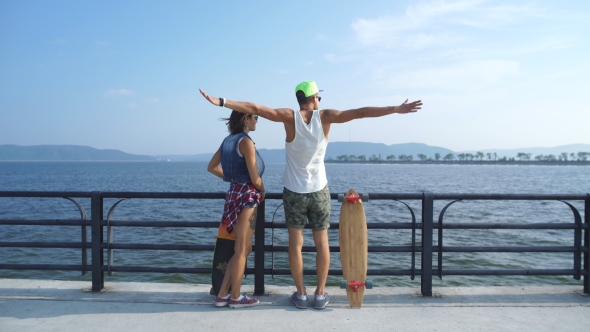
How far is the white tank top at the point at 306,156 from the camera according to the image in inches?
150

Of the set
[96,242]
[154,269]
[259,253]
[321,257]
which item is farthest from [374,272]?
[96,242]

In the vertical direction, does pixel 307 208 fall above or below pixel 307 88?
below

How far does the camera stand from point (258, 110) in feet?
12.1

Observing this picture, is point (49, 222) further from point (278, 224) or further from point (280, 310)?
point (280, 310)

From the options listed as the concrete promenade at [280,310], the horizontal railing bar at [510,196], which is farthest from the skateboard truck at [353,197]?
the concrete promenade at [280,310]

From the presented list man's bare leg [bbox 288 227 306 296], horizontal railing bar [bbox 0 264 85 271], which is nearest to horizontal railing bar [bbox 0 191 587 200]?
man's bare leg [bbox 288 227 306 296]

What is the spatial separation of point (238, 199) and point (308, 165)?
2.40ft

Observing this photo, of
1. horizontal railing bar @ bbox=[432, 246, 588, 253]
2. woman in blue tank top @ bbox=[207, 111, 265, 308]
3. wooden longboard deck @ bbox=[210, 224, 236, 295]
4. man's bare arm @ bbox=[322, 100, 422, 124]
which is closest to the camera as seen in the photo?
man's bare arm @ bbox=[322, 100, 422, 124]

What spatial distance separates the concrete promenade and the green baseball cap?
6.71 feet

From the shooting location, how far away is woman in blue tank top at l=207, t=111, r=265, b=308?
3893 mm

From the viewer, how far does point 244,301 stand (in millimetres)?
3943

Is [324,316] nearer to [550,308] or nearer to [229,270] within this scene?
[229,270]

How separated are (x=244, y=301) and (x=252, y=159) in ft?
4.44

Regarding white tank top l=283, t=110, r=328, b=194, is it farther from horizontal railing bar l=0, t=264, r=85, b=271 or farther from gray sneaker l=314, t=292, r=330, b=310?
horizontal railing bar l=0, t=264, r=85, b=271
